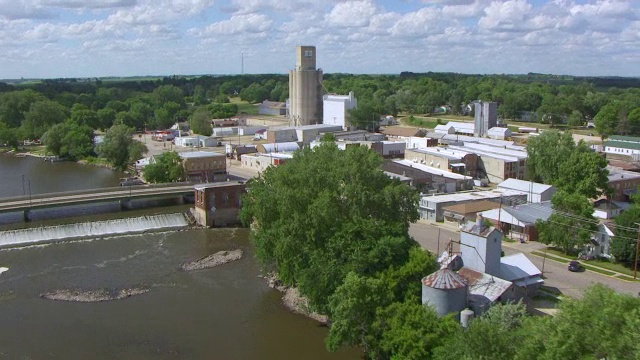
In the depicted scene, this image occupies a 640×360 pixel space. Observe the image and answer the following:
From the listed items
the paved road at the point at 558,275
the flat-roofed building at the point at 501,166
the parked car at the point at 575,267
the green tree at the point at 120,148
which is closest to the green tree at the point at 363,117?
the flat-roofed building at the point at 501,166

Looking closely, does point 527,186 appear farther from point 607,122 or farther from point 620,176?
point 607,122

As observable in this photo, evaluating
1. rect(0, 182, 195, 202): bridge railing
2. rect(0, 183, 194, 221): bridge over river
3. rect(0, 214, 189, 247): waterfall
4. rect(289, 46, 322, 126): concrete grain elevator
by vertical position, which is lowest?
rect(0, 214, 189, 247): waterfall

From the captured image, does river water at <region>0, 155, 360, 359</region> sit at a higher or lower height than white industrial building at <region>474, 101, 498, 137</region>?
lower

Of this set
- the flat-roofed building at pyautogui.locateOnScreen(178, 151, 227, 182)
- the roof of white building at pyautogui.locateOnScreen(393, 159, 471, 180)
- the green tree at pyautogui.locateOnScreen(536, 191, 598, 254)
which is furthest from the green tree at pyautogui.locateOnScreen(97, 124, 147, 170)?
the green tree at pyautogui.locateOnScreen(536, 191, 598, 254)

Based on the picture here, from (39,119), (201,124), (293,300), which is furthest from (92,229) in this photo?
(39,119)

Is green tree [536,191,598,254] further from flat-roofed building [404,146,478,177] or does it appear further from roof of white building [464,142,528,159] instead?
roof of white building [464,142,528,159]
